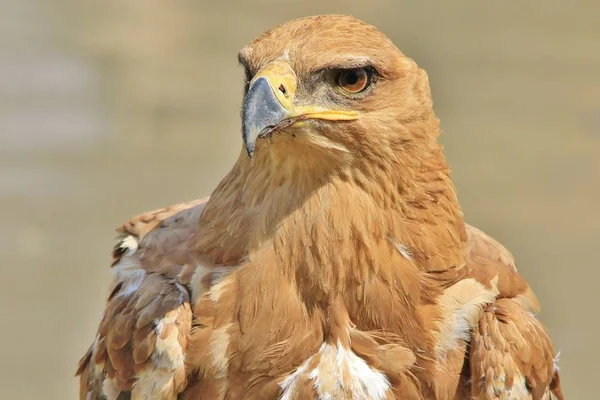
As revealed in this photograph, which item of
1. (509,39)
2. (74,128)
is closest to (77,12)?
(74,128)

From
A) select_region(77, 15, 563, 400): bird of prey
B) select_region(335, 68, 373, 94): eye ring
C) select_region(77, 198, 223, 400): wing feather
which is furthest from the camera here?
select_region(77, 198, 223, 400): wing feather

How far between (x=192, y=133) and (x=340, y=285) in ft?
17.1

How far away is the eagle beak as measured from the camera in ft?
10.7

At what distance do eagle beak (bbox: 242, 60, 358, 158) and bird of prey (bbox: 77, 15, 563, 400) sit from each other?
0.44ft

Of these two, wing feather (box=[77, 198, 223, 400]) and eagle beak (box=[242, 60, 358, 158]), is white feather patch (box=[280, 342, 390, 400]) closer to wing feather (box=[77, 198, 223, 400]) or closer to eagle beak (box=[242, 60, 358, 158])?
wing feather (box=[77, 198, 223, 400])

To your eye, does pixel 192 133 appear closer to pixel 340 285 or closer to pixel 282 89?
pixel 340 285

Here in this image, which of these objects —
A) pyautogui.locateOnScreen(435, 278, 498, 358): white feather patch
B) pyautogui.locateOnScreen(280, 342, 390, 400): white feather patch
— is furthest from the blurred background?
pyautogui.locateOnScreen(280, 342, 390, 400): white feather patch

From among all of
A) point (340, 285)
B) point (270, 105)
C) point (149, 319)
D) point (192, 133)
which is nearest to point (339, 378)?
point (340, 285)

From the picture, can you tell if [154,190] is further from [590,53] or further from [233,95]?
[590,53]

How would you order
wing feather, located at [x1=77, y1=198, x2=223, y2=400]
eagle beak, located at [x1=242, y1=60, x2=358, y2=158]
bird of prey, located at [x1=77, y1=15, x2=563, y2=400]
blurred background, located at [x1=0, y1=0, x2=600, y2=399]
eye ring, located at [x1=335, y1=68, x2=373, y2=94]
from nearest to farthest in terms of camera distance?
eagle beak, located at [x1=242, y1=60, x2=358, y2=158] < eye ring, located at [x1=335, y1=68, x2=373, y2=94] < bird of prey, located at [x1=77, y1=15, x2=563, y2=400] < wing feather, located at [x1=77, y1=198, x2=223, y2=400] < blurred background, located at [x1=0, y1=0, x2=600, y2=399]

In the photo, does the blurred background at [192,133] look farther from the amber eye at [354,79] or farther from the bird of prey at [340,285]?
the amber eye at [354,79]

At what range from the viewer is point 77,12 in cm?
1066

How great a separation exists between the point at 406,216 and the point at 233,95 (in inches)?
223

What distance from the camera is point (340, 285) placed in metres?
3.66
